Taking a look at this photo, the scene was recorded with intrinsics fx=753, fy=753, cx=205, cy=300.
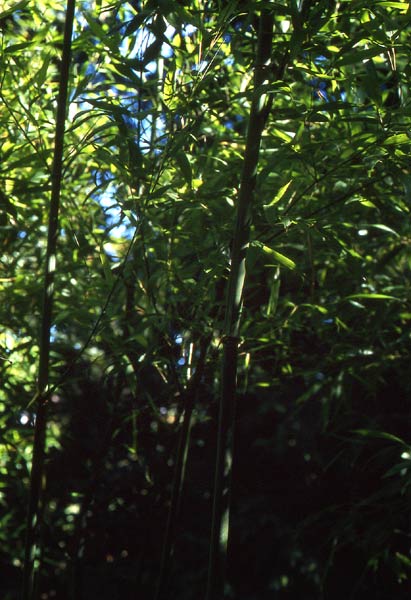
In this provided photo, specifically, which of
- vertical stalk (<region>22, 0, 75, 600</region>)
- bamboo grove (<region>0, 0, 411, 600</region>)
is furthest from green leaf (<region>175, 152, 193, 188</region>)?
vertical stalk (<region>22, 0, 75, 600</region>)

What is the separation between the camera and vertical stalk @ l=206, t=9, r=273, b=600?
1.08 m

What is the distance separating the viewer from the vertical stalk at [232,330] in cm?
108

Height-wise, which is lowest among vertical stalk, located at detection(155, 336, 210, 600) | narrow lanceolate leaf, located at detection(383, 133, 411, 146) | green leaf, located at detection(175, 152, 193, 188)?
vertical stalk, located at detection(155, 336, 210, 600)

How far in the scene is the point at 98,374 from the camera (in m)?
2.54

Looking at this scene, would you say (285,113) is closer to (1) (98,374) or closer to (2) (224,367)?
(2) (224,367)

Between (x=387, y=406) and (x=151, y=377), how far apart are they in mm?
752

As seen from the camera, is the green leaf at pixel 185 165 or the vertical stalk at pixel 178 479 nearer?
the green leaf at pixel 185 165

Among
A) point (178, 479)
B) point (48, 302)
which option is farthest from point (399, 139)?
point (178, 479)

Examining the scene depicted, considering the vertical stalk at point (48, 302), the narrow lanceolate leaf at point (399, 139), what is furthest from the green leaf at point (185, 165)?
the narrow lanceolate leaf at point (399, 139)

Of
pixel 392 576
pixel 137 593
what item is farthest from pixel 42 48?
pixel 392 576

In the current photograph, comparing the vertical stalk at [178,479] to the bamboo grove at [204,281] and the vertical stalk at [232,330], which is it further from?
the vertical stalk at [232,330]

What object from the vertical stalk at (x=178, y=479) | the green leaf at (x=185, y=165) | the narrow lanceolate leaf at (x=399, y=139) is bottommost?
the vertical stalk at (x=178, y=479)

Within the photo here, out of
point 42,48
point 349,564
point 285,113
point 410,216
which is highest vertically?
point 42,48

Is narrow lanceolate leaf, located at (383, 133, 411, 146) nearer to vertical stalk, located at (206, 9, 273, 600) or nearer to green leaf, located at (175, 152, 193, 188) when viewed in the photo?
vertical stalk, located at (206, 9, 273, 600)
